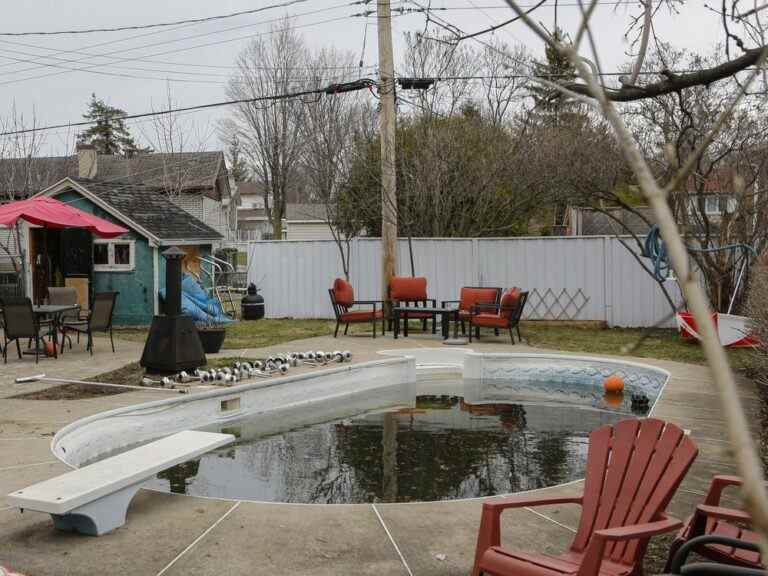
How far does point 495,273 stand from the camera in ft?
56.4

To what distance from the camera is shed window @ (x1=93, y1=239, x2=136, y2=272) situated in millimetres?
16312

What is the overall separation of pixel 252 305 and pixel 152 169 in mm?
16939

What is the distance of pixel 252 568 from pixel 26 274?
13.5m

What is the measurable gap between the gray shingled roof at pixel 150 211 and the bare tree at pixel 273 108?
41.4 ft

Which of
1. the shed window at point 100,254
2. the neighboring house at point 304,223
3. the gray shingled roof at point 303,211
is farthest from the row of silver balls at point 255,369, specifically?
the neighboring house at point 304,223

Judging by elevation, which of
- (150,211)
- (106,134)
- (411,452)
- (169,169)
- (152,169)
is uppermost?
(106,134)

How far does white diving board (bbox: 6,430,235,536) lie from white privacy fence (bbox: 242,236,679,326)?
498 inches

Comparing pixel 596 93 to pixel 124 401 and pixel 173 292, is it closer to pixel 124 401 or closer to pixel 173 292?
pixel 124 401

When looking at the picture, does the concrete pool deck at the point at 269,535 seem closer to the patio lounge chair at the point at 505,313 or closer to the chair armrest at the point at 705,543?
the chair armrest at the point at 705,543

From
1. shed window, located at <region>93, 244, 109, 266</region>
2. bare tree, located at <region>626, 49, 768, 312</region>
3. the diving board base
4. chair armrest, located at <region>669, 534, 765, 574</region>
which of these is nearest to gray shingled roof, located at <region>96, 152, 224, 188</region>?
shed window, located at <region>93, 244, 109, 266</region>

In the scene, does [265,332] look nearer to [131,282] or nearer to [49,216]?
[131,282]

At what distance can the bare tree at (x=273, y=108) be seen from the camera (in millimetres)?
31188

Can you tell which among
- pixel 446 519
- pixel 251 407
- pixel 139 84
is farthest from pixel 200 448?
pixel 139 84

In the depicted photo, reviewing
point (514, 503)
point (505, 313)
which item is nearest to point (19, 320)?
point (505, 313)
